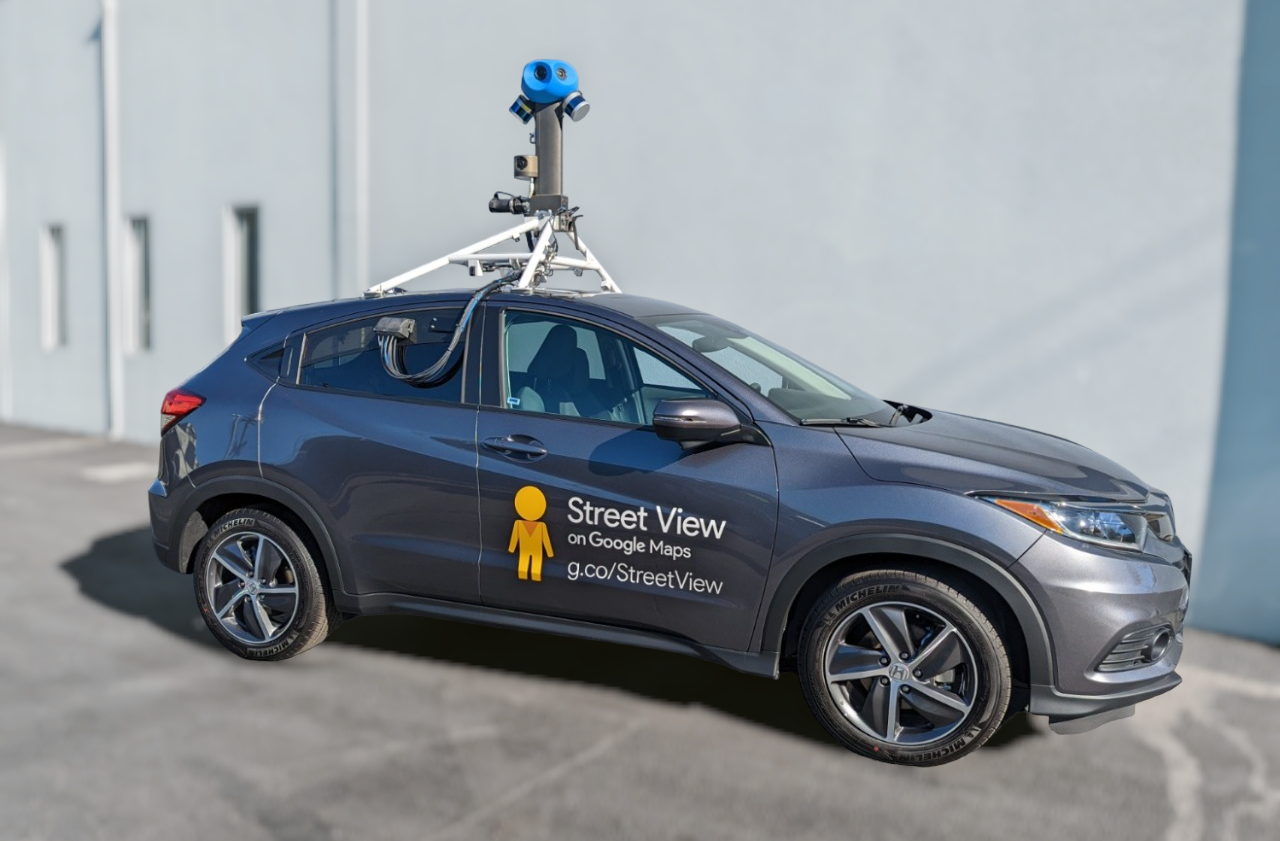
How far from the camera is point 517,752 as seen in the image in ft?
14.3

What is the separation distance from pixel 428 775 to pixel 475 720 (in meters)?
0.54

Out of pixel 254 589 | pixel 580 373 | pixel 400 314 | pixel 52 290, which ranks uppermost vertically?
pixel 52 290

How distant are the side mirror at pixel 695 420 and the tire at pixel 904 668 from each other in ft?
2.35

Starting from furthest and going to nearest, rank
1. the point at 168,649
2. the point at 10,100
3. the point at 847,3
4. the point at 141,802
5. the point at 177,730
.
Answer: the point at 10,100 → the point at 847,3 → the point at 168,649 → the point at 177,730 → the point at 141,802

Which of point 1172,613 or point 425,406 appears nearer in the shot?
point 1172,613

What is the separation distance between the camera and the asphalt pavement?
381 centimetres

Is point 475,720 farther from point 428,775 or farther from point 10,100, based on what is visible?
point 10,100

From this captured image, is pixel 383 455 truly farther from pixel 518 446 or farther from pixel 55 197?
pixel 55 197

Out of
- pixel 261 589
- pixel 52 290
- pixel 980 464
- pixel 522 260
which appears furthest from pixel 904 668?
pixel 52 290

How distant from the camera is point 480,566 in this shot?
15.9 feet

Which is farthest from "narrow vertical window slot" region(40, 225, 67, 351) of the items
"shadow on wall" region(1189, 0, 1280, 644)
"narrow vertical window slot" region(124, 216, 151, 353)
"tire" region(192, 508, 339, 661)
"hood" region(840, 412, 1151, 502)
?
"shadow on wall" region(1189, 0, 1280, 644)

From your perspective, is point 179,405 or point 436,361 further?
point 179,405

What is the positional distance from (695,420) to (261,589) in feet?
7.36

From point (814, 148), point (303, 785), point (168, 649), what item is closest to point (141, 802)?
point (303, 785)
